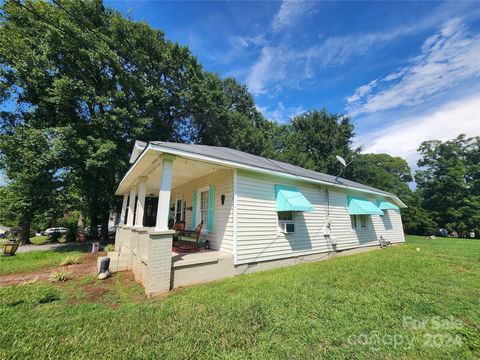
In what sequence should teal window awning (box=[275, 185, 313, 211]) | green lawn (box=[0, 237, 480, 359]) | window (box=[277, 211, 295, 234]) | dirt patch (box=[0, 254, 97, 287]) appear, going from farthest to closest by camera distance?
window (box=[277, 211, 295, 234])
teal window awning (box=[275, 185, 313, 211])
dirt patch (box=[0, 254, 97, 287])
green lawn (box=[0, 237, 480, 359])

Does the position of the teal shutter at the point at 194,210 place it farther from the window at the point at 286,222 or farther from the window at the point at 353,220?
the window at the point at 353,220

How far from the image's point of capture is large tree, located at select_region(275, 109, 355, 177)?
28750mm

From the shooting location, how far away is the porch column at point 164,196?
4797 millimetres

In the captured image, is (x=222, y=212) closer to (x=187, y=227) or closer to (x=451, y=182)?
(x=187, y=227)

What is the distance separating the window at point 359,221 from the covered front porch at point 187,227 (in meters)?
7.77

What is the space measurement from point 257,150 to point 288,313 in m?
20.6

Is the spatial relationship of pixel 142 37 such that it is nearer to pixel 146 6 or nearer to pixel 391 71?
pixel 146 6

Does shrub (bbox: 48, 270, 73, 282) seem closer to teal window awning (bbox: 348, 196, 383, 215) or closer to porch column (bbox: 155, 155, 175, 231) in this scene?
porch column (bbox: 155, 155, 175, 231)

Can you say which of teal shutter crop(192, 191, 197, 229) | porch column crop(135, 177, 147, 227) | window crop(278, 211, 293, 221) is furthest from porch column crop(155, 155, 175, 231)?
window crop(278, 211, 293, 221)

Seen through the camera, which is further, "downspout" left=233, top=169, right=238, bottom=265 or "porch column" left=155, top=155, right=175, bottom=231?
"downspout" left=233, top=169, right=238, bottom=265

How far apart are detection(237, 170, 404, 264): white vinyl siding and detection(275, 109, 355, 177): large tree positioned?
63.0 feet

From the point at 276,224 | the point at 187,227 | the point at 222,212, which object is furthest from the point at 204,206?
the point at 276,224

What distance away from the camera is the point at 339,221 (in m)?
9.73

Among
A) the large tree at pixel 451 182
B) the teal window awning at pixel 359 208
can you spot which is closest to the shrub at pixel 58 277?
the teal window awning at pixel 359 208
